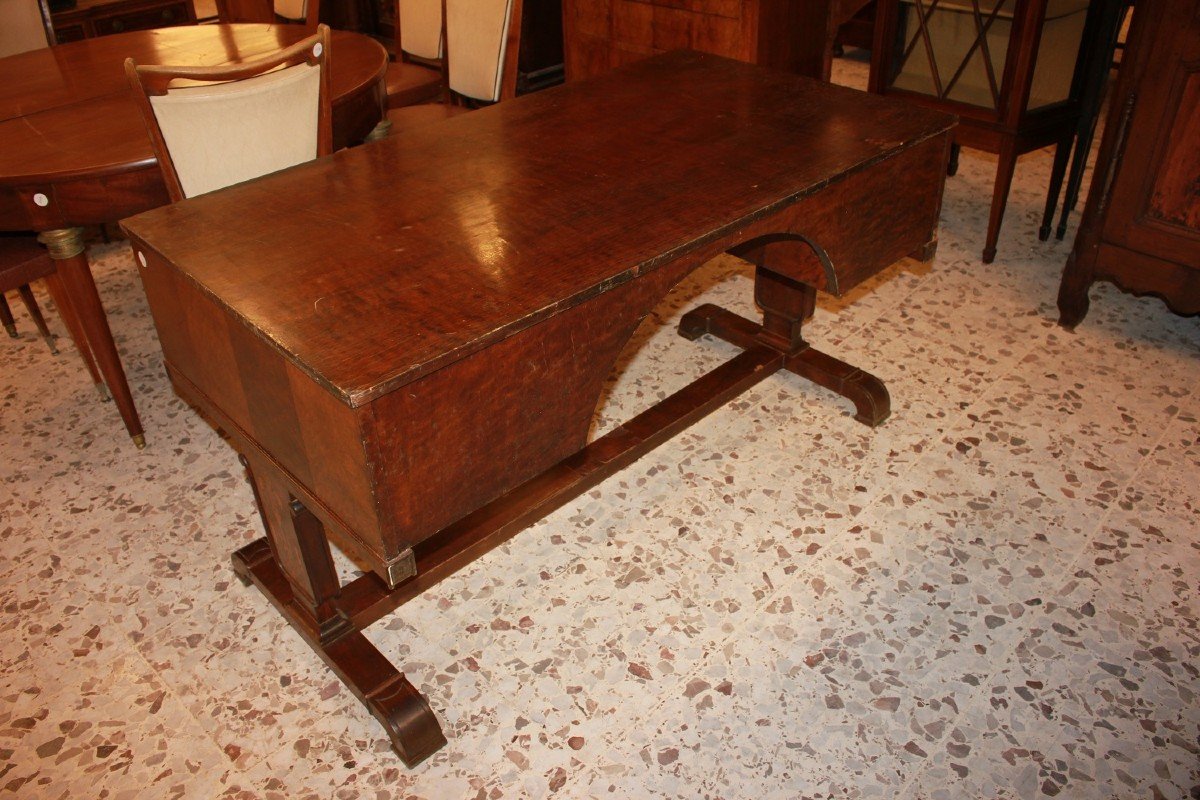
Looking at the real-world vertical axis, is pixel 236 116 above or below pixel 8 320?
above

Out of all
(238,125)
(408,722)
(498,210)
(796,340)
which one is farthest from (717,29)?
(408,722)

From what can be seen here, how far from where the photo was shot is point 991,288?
2824 mm

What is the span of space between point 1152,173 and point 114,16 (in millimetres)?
4128

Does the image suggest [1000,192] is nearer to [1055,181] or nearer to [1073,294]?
[1055,181]

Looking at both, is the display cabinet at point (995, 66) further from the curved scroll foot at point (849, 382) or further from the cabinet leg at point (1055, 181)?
the curved scroll foot at point (849, 382)

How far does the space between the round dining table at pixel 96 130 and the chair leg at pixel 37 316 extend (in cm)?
36

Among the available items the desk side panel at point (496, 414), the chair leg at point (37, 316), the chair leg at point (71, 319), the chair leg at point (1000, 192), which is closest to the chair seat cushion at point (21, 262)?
the chair leg at point (71, 319)

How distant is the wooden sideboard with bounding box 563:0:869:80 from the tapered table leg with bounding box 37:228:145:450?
2.04 metres

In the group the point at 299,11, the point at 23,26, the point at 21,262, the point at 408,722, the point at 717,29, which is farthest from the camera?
the point at 299,11

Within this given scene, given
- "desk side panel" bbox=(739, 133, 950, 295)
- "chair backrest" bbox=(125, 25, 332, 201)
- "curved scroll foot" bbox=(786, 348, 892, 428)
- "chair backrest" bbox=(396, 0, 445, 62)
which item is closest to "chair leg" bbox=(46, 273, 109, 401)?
"chair backrest" bbox=(125, 25, 332, 201)

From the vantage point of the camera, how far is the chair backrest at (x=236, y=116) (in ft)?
5.95

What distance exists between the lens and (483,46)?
2.72m

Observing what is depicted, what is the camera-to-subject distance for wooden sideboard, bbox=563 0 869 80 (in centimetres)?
312

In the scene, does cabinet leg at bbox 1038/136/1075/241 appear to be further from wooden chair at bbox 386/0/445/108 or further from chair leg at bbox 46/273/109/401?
chair leg at bbox 46/273/109/401
